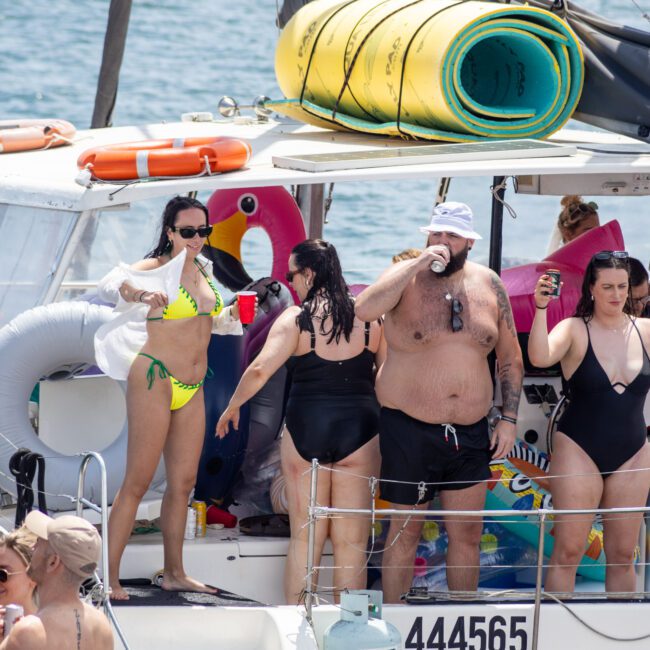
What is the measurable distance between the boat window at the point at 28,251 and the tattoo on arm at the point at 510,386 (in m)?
2.01

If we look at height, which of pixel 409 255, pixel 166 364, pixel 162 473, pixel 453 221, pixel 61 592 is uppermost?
pixel 453 221

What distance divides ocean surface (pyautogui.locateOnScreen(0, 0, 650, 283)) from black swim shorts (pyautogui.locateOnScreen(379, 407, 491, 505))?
1043 cm

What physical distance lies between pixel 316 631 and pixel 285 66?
148 inches

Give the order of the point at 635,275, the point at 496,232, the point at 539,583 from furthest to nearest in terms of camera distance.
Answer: the point at 496,232, the point at 635,275, the point at 539,583

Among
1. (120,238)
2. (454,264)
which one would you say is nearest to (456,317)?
(454,264)

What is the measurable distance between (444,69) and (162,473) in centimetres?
234

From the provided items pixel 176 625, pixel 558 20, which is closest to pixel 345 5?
pixel 558 20

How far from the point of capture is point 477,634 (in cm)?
541

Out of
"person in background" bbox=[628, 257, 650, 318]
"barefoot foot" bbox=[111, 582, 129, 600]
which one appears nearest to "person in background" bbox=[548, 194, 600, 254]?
"person in background" bbox=[628, 257, 650, 318]

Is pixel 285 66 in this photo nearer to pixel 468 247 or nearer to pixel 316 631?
pixel 468 247

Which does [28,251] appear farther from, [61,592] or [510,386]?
[61,592]

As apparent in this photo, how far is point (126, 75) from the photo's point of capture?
2695cm

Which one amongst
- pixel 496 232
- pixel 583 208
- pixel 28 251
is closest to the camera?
pixel 28 251

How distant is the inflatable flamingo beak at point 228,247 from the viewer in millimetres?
7438
